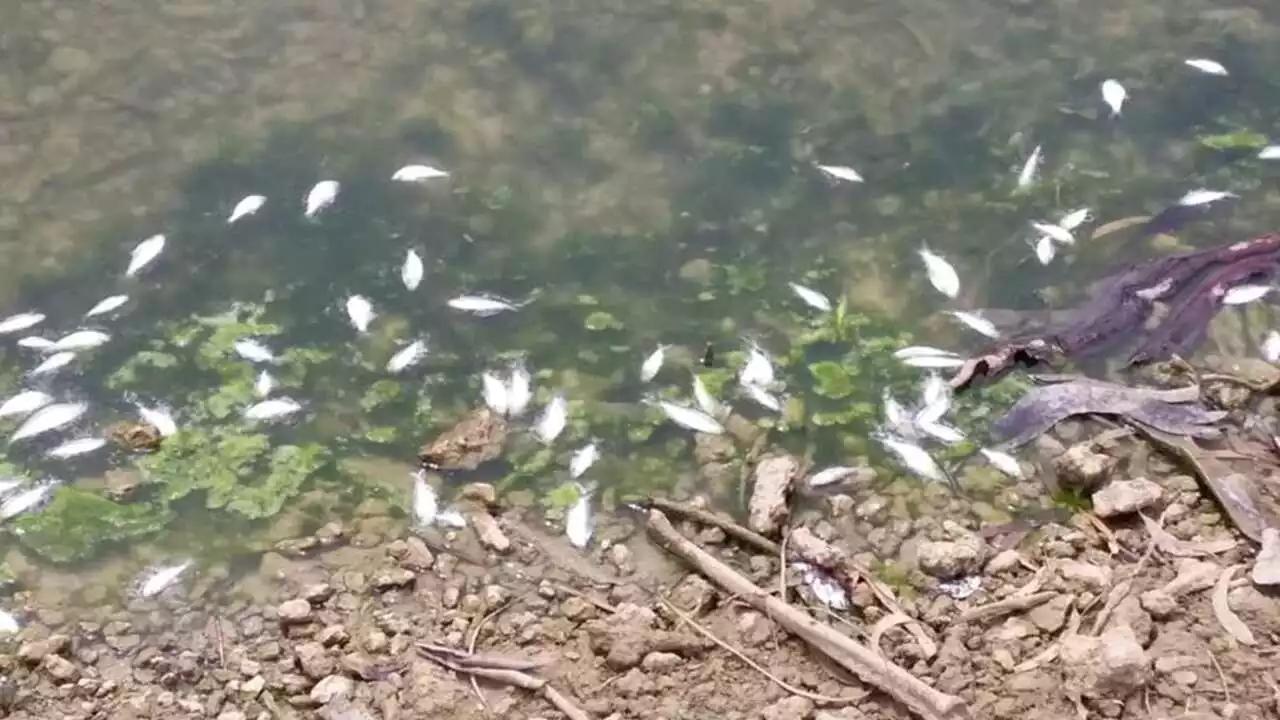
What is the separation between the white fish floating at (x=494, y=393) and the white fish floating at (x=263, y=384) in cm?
76

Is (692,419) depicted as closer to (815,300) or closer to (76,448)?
(815,300)

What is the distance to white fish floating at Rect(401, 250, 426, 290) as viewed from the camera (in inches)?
176

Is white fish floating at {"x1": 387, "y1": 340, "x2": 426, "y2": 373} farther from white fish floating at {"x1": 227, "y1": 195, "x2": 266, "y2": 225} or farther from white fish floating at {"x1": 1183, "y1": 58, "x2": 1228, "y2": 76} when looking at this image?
white fish floating at {"x1": 1183, "y1": 58, "x2": 1228, "y2": 76}

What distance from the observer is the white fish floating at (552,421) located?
395 cm

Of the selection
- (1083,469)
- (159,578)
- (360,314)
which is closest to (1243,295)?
(1083,469)

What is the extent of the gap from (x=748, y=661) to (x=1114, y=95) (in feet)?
11.0

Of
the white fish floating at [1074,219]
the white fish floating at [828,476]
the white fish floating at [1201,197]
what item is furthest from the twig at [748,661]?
the white fish floating at [1201,197]

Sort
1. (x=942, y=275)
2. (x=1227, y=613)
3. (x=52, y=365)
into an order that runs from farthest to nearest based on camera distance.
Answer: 1. (x=942, y=275)
2. (x=52, y=365)
3. (x=1227, y=613)

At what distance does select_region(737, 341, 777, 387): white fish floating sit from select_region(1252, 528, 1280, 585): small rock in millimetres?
1609

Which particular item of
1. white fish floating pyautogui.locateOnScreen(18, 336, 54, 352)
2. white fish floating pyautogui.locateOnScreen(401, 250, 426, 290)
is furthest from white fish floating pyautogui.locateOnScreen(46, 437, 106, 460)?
white fish floating pyautogui.locateOnScreen(401, 250, 426, 290)

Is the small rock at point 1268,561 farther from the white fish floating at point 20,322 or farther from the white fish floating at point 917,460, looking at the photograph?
the white fish floating at point 20,322

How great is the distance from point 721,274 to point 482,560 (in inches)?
60.7

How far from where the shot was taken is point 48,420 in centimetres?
400

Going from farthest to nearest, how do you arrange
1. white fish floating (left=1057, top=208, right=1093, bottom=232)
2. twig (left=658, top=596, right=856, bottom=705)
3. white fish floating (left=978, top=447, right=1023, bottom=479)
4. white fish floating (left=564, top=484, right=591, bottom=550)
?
white fish floating (left=1057, top=208, right=1093, bottom=232) → white fish floating (left=978, top=447, right=1023, bottom=479) → white fish floating (left=564, top=484, right=591, bottom=550) → twig (left=658, top=596, right=856, bottom=705)
